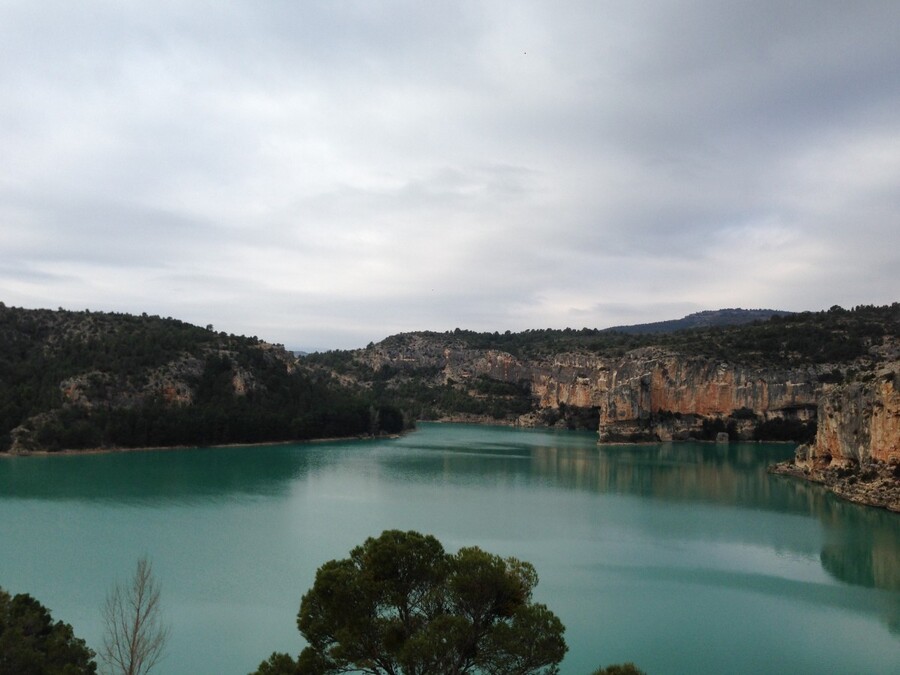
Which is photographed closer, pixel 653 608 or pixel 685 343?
pixel 653 608

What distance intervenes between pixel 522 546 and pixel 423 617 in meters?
14.2

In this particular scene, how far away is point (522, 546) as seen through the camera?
23.7 metres

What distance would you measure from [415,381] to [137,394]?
6131 centimetres

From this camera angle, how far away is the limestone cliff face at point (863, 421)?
31922 mm

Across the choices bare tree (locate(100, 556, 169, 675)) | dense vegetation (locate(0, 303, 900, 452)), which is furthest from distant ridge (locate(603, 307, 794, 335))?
→ bare tree (locate(100, 556, 169, 675))

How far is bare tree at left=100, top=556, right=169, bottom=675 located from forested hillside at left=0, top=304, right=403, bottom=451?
116ft

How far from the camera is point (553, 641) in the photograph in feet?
31.6

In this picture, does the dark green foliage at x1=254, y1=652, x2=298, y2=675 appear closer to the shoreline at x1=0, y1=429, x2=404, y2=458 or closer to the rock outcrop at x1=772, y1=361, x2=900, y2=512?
the rock outcrop at x1=772, y1=361, x2=900, y2=512

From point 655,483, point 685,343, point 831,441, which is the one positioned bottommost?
point 655,483

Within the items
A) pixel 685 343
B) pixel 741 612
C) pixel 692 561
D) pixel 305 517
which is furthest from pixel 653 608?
pixel 685 343

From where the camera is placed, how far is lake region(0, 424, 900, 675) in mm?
15102

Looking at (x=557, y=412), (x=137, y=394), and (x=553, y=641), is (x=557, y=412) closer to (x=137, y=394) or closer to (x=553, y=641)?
(x=137, y=394)

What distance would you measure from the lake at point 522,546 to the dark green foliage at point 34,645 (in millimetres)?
3075

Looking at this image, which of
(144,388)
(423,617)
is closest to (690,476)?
(423,617)
